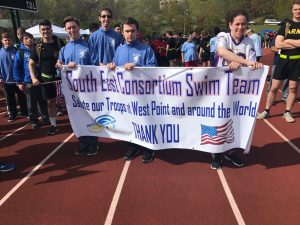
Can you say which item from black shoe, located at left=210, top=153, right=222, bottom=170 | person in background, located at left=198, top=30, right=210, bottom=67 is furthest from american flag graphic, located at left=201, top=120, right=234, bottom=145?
person in background, located at left=198, top=30, right=210, bottom=67

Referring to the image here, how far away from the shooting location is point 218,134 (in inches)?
173

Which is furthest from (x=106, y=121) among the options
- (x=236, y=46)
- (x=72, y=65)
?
(x=236, y=46)

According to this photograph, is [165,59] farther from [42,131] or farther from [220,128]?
[220,128]

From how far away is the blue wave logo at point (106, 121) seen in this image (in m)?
4.92

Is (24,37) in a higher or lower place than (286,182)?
higher

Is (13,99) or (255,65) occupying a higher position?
(255,65)

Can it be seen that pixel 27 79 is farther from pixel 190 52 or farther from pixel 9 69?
pixel 190 52

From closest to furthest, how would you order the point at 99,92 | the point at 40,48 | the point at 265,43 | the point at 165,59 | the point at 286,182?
the point at 286,182, the point at 99,92, the point at 40,48, the point at 165,59, the point at 265,43

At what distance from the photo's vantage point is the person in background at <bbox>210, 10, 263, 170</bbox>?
4.21 metres

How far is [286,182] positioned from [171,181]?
144 centimetres

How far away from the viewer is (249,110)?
14.1 feet

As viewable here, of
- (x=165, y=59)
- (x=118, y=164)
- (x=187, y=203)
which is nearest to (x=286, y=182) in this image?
(x=187, y=203)

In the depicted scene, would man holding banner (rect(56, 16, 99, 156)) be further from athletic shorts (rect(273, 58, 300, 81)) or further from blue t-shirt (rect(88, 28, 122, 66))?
athletic shorts (rect(273, 58, 300, 81))

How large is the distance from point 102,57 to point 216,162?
2.46 m
